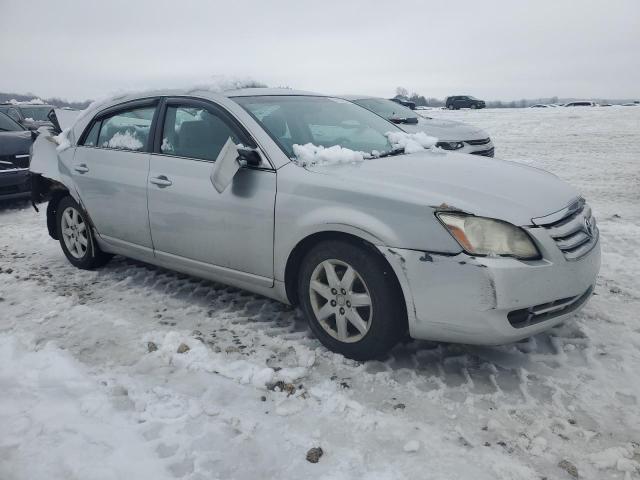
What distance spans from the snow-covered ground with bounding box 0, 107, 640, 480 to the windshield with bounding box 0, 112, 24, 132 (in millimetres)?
5664

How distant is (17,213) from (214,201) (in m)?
5.73

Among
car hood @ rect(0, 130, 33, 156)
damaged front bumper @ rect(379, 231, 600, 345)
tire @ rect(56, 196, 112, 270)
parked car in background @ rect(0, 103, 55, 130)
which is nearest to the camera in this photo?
damaged front bumper @ rect(379, 231, 600, 345)

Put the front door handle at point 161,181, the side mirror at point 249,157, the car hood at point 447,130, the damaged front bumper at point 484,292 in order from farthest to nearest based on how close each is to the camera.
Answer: the car hood at point 447,130 → the front door handle at point 161,181 → the side mirror at point 249,157 → the damaged front bumper at point 484,292

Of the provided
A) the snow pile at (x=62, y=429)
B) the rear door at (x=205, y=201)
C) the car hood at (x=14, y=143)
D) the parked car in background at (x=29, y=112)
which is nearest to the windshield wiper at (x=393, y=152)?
the rear door at (x=205, y=201)

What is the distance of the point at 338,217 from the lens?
295 cm

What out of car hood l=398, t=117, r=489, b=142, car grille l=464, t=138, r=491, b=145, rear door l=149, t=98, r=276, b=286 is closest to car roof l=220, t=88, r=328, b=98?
rear door l=149, t=98, r=276, b=286

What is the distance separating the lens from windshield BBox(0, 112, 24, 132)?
8782mm

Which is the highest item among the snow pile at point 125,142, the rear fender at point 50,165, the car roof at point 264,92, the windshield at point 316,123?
the car roof at point 264,92

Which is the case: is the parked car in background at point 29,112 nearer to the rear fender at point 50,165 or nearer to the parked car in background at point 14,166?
the parked car in background at point 14,166

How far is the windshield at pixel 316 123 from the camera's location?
3.59 m

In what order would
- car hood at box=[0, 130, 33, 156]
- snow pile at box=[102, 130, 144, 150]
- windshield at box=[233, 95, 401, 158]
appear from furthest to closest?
car hood at box=[0, 130, 33, 156] < snow pile at box=[102, 130, 144, 150] < windshield at box=[233, 95, 401, 158]

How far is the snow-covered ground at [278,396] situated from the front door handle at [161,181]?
3.03 feet

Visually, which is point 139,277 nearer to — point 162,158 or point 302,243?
point 162,158

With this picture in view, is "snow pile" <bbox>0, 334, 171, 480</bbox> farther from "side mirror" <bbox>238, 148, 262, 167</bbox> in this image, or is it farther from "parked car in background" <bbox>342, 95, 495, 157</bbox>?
"parked car in background" <bbox>342, 95, 495, 157</bbox>
